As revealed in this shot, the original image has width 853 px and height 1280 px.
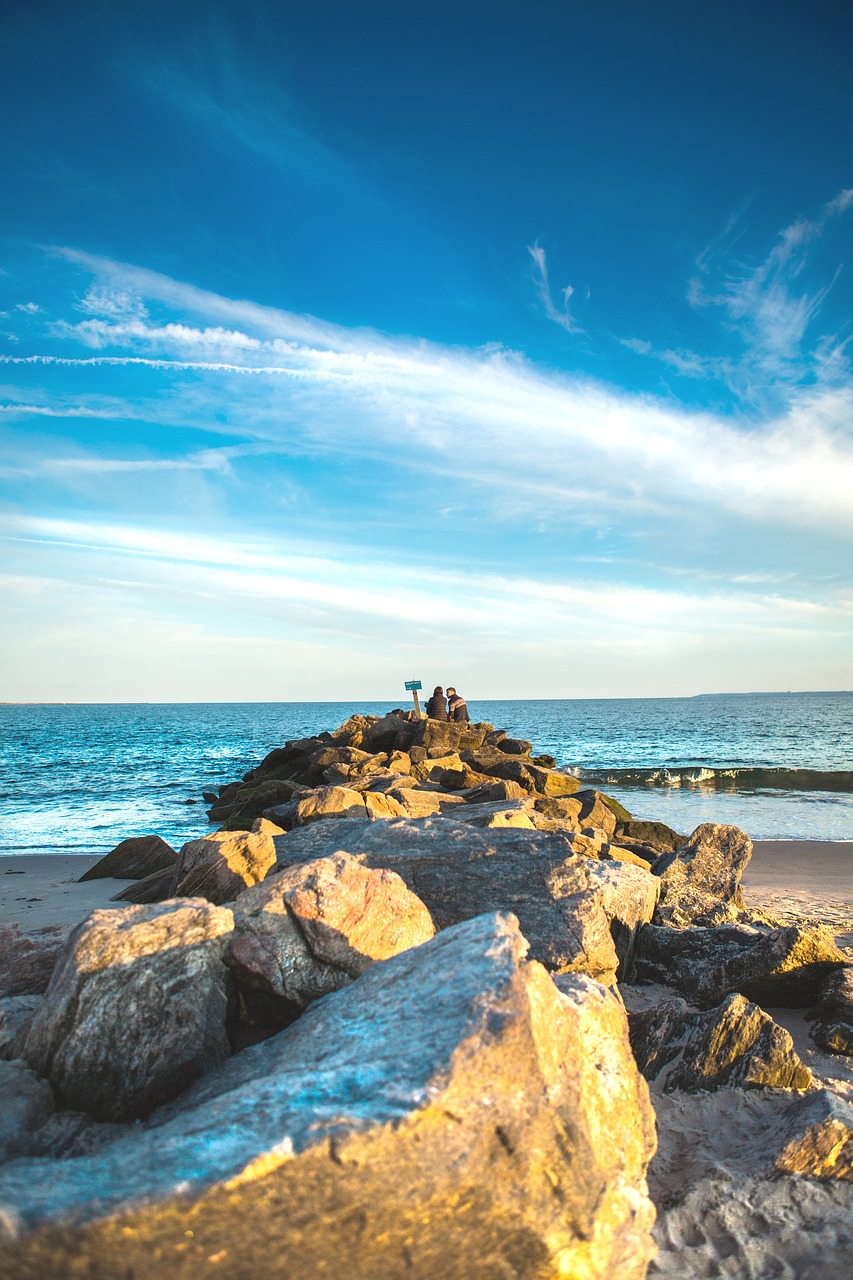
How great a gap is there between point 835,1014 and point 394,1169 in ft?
14.0

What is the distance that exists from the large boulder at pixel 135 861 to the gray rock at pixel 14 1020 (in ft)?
21.6

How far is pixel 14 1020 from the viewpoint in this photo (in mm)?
3854

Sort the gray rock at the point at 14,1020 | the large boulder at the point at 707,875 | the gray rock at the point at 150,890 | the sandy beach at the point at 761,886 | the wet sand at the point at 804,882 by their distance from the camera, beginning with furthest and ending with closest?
1. the wet sand at the point at 804,882
2. the sandy beach at the point at 761,886
3. the gray rock at the point at 150,890
4. the large boulder at the point at 707,875
5. the gray rock at the point at 14,1020

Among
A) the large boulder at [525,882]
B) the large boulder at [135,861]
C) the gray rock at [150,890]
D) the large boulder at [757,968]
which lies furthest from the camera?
the large boulder at [135,861]

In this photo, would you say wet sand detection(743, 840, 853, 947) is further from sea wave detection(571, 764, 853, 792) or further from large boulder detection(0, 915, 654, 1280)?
sea wave detection(571, 764, 853, 792)

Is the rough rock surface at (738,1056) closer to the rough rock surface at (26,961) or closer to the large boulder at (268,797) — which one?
the rough rock surface at (26,961)

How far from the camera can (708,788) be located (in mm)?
23875

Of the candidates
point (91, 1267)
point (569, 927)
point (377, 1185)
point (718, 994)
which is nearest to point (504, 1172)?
point (377, 1185)

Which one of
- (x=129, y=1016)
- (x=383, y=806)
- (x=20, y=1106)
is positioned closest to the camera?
(x=20, y=1106)

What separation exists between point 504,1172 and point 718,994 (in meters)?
3.84

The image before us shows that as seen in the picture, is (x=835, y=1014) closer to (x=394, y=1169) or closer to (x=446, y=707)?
(x=394, y=1169)

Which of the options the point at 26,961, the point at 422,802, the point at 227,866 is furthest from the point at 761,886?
the point at 26,961

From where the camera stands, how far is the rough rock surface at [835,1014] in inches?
193

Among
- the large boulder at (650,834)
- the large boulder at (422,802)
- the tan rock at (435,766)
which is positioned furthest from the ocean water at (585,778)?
the large boulder at (422,802)
